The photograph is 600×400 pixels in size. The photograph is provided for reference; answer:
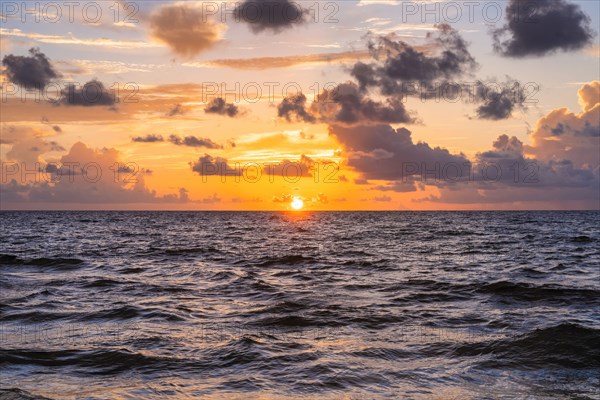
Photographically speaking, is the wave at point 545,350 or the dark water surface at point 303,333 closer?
the dark water surface at point 303,333

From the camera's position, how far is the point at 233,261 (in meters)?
40.0

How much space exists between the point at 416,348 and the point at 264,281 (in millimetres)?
14667

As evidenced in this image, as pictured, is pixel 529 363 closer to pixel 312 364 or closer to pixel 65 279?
pixel 312 364

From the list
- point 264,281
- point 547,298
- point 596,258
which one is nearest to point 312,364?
point 547,298

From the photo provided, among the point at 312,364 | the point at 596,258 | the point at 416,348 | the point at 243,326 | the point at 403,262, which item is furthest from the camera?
the point at 596,258

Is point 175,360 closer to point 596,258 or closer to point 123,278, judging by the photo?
point 123,278

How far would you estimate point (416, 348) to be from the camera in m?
14.7

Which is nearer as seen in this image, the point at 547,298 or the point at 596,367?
the point at 596,367

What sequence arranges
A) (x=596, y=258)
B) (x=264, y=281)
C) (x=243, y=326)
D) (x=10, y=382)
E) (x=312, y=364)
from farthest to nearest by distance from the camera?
(x=596, y=258) < (x=264, y=281) < (x=243, y=326) < (x=312, y=364) < (x=10, y=382)

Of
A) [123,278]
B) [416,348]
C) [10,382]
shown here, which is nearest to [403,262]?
[123,278]

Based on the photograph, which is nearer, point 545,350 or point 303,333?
point 545,350

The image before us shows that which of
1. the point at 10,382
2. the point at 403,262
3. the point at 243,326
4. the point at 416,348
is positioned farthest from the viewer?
the point at 403,262

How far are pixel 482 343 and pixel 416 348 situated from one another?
199 centimetres

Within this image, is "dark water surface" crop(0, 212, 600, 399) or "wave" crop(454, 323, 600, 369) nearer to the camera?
"dark water surface" crop(0, 212, 600, 399)
